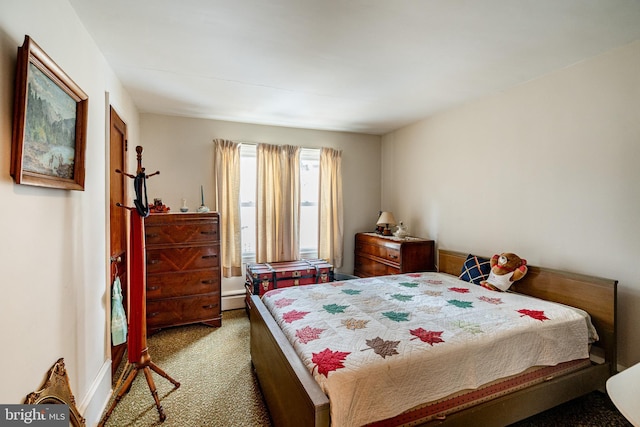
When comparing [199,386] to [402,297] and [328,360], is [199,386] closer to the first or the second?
[328,360]

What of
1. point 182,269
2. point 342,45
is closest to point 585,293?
point 342,45

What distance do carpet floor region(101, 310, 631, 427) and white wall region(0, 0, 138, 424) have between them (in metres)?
0.28

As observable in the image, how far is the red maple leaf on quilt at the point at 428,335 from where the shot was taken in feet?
5.49

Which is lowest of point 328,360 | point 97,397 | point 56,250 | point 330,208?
point 97,397

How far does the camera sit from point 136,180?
6.79 ft

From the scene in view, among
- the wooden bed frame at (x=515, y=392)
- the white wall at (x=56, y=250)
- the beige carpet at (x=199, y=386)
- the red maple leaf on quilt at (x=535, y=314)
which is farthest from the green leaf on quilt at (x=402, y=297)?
the white wall at (x=56, y=250)

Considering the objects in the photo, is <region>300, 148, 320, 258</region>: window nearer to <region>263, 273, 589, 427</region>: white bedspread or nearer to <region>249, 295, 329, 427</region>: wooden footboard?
<region>263, 273, 589, 427</region>: white bedspread

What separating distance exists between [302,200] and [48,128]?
3.27 metres

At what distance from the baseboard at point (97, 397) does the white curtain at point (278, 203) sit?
213cm

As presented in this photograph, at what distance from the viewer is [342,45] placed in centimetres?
211

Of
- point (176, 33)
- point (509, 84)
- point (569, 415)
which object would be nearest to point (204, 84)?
point (176, 33)

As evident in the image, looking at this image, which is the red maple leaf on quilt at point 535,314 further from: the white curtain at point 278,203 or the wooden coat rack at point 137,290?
the white curtain at point 278,203

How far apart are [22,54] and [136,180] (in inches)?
41.2

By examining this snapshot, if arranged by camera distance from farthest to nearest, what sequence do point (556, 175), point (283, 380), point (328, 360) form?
1. point (556, 175)
2. point (283, 380)
3. point (328, 360)
